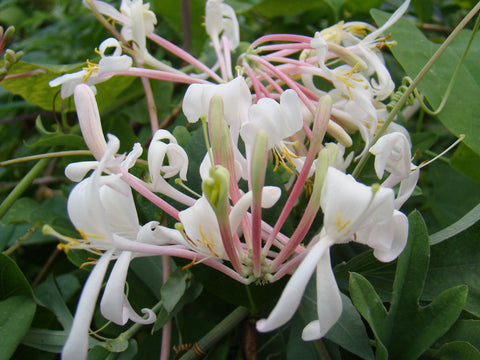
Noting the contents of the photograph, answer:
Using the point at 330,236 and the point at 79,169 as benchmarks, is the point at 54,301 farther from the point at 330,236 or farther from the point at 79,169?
the point at 330,236

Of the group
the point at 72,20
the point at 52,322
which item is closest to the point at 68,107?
the point at 52,322

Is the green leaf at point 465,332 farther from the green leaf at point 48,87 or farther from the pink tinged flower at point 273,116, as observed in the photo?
the green leaf at point 48,87

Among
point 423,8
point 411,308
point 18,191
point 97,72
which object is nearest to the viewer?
point 411,308

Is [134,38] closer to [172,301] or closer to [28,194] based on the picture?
[172,301]

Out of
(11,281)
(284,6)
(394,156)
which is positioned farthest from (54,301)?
(284,6)

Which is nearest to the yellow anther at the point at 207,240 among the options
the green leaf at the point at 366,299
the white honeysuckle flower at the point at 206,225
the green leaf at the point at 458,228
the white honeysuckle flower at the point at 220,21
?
the white honeysuckle flower at the point at 206,225

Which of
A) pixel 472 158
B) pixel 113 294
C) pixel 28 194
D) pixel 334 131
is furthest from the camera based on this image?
pixel 28 194
